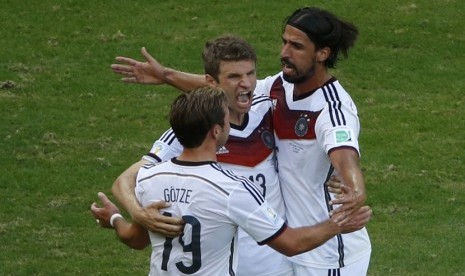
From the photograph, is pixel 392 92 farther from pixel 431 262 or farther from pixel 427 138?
pixel 431 262

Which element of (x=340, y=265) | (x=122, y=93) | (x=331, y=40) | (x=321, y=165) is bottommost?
(x=122, y=93)

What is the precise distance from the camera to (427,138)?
13.5 meters

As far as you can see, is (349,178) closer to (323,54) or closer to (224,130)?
(224,130)

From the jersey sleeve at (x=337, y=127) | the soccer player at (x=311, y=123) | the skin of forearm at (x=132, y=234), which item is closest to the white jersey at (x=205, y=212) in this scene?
the skin of forearm at (x=132, y=234)

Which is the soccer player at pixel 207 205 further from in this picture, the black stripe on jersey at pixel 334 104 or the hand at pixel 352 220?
the black stripe on jersey at pixel 334 104

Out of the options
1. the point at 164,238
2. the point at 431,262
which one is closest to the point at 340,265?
the point at 164,238

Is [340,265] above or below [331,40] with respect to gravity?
below

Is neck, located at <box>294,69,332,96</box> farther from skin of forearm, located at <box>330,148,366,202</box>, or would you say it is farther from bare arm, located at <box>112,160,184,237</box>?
bare arm, located at <box>112,160,184,237</box>

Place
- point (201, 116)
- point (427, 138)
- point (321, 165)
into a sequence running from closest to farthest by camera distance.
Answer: point (201, 116) → point (321, 165) → point (427, 138)

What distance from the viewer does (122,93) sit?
49.0 ft

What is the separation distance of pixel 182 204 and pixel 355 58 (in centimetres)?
1016

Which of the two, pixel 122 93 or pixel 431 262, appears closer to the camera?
pixel 431 262

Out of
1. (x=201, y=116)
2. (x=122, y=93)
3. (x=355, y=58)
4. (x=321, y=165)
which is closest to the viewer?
(x=201, y=116)

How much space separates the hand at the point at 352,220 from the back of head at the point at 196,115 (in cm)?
76
